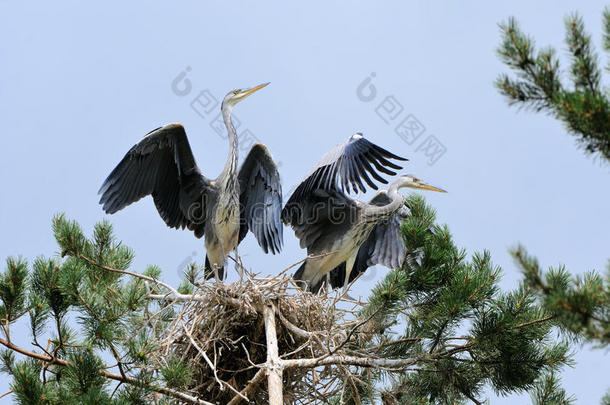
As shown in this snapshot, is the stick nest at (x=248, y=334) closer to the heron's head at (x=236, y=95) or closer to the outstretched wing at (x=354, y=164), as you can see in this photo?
the outstretched wing at (x=354, y=164)

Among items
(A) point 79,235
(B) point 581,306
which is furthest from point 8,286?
(B) point 581,306

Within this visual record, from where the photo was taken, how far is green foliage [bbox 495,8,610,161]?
312 centimetres

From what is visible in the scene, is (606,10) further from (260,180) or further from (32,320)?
(260,180)

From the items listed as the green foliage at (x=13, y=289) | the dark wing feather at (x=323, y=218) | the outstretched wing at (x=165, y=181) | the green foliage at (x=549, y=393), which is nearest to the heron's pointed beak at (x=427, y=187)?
the dark wing feather at (x=323, y=218)

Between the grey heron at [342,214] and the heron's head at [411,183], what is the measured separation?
0.27 metres

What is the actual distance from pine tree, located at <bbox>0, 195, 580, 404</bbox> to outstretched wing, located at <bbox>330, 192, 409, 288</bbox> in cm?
159

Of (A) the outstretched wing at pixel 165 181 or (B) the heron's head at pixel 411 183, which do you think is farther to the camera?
(B) the heron's head at pixel 411 183

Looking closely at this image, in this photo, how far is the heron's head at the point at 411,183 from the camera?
769 cm

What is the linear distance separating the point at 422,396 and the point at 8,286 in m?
2.63

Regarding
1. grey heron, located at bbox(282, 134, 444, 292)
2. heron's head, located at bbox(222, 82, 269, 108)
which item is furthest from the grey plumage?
heron's head, located at bbox(222, 82, 269, 108)

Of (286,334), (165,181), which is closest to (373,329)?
(286,334)

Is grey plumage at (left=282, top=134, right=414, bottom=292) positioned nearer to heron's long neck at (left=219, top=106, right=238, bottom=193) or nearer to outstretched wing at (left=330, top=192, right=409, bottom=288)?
outstretched wing at (left=330, top=192, right=409, bottom=288)

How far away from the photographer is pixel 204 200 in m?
7.08

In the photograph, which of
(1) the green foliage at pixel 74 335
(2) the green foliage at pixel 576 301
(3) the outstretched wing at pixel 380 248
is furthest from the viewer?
(3) the outstretched wing at pixel 380 248
